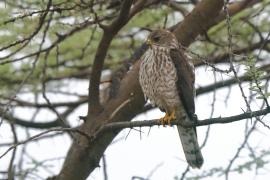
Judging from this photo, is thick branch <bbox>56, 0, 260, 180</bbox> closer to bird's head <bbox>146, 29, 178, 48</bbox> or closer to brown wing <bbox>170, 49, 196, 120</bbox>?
bird's head <bbox>146, 29, 178, 48</bbox>

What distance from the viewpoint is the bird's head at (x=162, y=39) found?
6.14 metres

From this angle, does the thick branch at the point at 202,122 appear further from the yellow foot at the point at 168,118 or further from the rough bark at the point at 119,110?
the rough bark at the point at 119,110

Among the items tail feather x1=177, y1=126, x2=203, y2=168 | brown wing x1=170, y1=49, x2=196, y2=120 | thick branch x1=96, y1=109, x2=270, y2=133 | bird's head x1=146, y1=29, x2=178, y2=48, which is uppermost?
bird's head x1=146, y1=29, x2=178, y2=48

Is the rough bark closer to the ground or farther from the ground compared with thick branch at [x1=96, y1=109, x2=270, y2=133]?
farther from the ground

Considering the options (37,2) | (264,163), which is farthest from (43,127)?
(264,163)

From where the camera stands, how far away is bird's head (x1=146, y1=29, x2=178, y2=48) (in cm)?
614

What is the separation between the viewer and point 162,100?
19.5 feet

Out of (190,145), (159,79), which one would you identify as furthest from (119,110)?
(190,145)

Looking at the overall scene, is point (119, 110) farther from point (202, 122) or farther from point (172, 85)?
point (202, 122)

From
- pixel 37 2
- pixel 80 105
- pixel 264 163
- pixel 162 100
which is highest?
pixel 80 105

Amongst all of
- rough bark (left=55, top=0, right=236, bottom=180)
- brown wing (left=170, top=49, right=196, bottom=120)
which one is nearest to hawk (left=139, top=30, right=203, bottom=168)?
brown wing (left=170, top=49, right=196, bottom=120)

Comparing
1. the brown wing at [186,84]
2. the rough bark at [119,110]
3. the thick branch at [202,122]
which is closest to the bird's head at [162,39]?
the rough bark at [119,110]

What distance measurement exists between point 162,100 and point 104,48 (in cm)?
76

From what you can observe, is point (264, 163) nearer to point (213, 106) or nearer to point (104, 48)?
point (213, 106)
